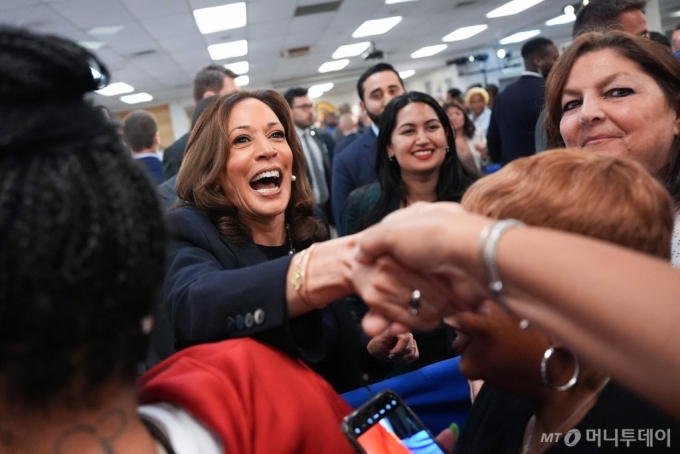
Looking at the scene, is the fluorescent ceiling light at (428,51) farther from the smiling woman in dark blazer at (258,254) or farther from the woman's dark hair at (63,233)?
the woman's dark hair at (63,233)

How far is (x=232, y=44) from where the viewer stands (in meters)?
9.75

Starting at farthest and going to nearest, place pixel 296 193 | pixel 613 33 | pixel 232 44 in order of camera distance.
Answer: pixel 232 44 → pixel 296 193 → pixel 613 33

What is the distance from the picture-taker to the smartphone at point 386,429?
92 centimetres

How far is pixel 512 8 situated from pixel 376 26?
263 centimetres

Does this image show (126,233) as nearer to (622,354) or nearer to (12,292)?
(12,292)

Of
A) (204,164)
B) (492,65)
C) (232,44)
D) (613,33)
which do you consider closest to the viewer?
(613,33)

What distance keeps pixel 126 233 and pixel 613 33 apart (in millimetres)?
1585

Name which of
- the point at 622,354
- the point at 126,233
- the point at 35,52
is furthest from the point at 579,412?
the point at 35,52

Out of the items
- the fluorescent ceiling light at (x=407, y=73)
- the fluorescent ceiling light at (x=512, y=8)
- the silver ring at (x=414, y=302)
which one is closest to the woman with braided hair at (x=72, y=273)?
the silver ring at (x=414, y=302)

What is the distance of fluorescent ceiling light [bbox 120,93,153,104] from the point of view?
13405 millimetres

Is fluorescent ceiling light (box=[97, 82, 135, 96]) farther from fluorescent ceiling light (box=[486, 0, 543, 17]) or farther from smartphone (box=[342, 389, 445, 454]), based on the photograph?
smartphone (box=[342, 389, 445, 454])

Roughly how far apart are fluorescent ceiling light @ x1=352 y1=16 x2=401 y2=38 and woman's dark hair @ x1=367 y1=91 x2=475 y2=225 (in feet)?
24.0

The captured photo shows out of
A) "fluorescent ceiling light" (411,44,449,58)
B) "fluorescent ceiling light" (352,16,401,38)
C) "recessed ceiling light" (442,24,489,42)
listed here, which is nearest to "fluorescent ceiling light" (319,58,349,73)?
"fluorescent ceiling light" (411,44,449,58)

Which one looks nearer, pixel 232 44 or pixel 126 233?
pixel 126 233
